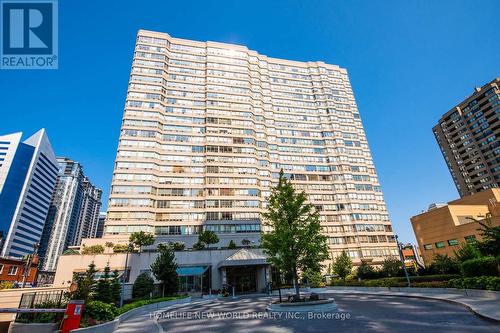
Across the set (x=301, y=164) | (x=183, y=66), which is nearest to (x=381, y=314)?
(x=301, y=164)

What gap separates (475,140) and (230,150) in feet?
323

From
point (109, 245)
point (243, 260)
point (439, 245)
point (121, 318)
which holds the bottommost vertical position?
point (121, 318)

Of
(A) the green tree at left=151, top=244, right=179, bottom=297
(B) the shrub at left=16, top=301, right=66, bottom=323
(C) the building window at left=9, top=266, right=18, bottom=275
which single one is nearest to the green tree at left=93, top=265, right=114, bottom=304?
(B) the shrub at left=16, top=301, right=66, bottom=323

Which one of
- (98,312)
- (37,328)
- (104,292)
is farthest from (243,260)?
Answer: (37,328)

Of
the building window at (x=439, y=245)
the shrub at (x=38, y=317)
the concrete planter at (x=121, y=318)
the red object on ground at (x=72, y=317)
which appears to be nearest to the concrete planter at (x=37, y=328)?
the shrub at (x=38, y=317)

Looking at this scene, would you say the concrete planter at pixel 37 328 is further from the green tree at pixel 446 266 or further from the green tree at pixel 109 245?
the green tree at pixel 109 245

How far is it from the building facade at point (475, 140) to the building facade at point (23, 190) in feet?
640

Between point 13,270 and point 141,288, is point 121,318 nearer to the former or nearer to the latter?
point 141,288

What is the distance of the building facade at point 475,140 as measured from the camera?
9438cm

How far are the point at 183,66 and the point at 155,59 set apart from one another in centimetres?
819

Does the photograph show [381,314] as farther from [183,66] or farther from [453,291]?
[183,66]

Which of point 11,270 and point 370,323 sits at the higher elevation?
point 11,270

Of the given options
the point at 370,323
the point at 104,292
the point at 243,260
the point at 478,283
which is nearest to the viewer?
the point at 370,323

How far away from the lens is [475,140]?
10081 centimetres
